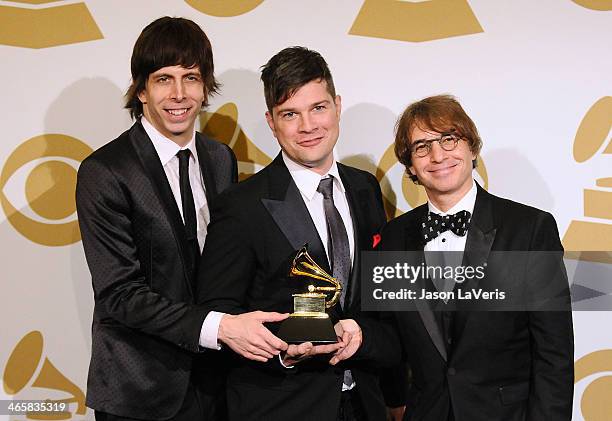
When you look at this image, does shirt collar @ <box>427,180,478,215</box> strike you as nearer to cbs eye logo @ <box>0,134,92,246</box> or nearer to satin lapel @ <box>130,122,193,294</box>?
satin lapel @ <box>130,122,193,294</box>

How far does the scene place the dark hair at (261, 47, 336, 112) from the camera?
202 cm

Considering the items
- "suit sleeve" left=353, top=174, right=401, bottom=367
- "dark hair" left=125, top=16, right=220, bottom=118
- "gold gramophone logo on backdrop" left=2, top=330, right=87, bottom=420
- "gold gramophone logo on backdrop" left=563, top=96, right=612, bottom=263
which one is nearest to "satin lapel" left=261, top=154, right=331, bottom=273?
"suit sleeve" left=353, top=174, right=401, bottom=367

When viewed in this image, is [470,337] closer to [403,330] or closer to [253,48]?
[403,330]

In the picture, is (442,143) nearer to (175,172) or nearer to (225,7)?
(175,172)

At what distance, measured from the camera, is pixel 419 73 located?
2695 millimetres

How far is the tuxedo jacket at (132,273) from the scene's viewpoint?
2.08 m

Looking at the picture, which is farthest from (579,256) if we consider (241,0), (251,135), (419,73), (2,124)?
(2,124)

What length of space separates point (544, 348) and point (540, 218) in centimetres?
30

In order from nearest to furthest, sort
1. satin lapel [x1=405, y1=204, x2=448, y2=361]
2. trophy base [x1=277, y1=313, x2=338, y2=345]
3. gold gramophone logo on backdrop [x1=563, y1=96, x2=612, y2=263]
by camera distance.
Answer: trophy base [x1=277, y1=313, x2=338, y2=345] → satin lapel [x1=405, y1=204, x2=448, y2=361] → gold gramophone logo on backdrop [x1=563, y1=96, x2=612, y2=263]

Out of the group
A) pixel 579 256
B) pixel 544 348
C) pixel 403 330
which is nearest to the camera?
pixel 544 348

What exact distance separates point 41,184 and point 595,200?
6.13ft

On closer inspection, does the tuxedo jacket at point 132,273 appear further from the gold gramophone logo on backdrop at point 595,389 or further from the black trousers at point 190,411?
the gold gramophone logo on backdrop at point 595,389

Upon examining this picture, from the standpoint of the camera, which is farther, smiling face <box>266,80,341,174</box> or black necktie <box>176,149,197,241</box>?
black necktie <box>176,149,197,241</box>

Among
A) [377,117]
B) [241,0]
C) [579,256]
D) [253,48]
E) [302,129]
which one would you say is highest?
[241,0]
